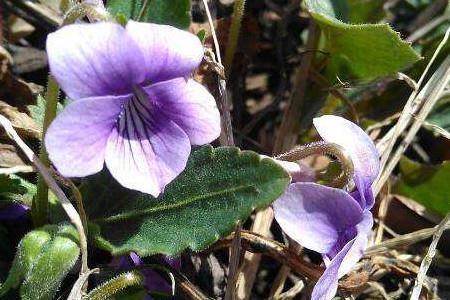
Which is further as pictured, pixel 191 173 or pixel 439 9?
pixel 439 9

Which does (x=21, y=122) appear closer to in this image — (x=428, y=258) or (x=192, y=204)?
(x=192, y=204)

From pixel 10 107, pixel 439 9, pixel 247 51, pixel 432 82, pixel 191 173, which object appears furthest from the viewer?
pixel 439 9

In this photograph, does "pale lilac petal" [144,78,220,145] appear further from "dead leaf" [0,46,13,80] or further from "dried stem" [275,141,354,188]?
"dead leaf" [0,46,13,80]

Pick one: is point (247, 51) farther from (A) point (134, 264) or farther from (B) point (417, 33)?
(A) point (134, 264)

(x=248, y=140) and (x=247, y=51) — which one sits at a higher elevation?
(x=247, y=51)

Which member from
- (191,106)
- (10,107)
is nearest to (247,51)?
(10,107)

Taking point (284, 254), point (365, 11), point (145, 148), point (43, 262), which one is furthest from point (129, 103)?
point (365, 11)

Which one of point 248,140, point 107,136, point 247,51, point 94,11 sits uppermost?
point 94,11
